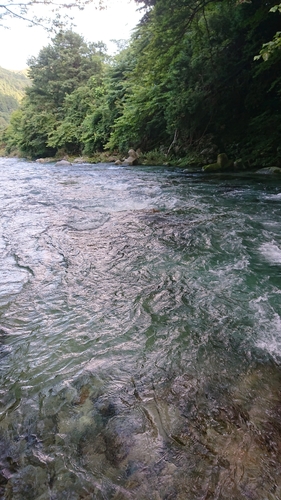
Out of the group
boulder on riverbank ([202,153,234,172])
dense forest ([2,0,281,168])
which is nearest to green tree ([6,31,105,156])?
dense forest ([2,0,281,168])

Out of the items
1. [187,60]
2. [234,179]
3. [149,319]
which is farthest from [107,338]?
[187,60]

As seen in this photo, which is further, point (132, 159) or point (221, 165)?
point (132, 159)

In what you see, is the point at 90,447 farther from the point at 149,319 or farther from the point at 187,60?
the point at 187,60

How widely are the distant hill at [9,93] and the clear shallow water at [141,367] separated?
304ft

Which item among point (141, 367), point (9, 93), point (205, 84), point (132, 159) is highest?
point (9, 93)

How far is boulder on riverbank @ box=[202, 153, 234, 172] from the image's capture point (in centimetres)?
988

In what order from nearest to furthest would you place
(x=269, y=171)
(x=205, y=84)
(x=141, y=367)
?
(x=141, y=367), (x=269, y=171), (x=205, y=84)

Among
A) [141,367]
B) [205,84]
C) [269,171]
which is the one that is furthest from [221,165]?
[141,367]

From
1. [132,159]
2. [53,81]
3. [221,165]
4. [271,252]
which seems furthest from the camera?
[53,81]

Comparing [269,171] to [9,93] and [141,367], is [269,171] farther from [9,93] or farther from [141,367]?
[9,93]

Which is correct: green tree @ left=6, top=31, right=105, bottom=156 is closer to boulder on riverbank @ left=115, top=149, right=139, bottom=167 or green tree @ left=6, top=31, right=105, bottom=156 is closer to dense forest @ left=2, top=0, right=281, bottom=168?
dense forest @ left=2, top=0, right=281, bottom=168

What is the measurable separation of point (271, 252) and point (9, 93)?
155 m

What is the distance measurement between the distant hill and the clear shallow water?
92.7m

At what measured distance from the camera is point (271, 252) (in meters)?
3.38
